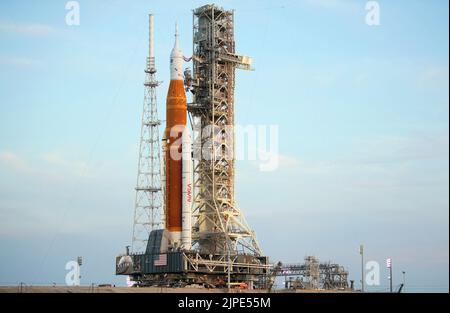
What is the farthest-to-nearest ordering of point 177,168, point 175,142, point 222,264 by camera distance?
1. point 222,264
2. point 175,142
3. point 177,168

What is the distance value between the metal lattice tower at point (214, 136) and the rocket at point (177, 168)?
6.36 m

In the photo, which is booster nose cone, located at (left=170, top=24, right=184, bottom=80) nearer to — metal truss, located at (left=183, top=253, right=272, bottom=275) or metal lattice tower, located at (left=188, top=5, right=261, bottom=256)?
metal lattice tower, located at (left=188, top=5, right=261, bottom=256)

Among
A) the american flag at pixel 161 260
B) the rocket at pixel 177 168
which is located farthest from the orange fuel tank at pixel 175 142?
the american flag at pixel 161 260

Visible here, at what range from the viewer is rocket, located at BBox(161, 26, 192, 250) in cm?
12050

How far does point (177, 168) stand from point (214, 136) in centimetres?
1028

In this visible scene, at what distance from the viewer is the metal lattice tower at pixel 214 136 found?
128 metres

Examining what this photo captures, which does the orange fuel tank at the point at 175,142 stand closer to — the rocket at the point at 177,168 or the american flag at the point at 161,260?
the rocket at the point at 177,168

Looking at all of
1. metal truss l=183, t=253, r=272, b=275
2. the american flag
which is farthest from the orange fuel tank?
metal truss l=183, t=253, r=272, b=275

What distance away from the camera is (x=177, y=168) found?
399ft

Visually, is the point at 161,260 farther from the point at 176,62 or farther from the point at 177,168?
the point at 176,62

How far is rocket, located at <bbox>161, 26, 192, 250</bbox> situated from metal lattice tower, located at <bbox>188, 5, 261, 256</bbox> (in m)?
6.36

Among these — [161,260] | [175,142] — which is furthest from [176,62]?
[161,260]
